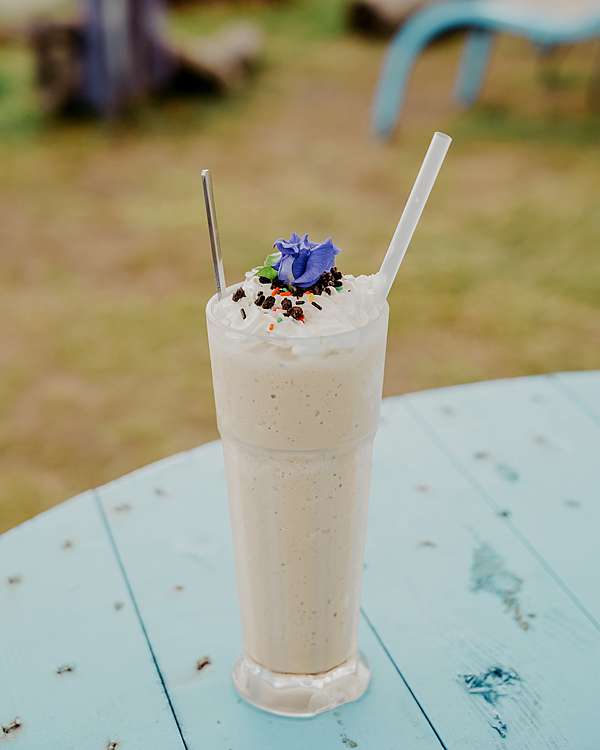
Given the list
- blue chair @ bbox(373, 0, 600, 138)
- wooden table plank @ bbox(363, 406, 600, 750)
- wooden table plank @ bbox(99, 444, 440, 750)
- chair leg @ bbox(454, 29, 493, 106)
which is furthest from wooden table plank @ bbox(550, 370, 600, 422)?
chair leg @ bbox(454, 29, 493, 106)

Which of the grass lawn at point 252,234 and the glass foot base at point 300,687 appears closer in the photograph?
the glass foot base at point 300,687

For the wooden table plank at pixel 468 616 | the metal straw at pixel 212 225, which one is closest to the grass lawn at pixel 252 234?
the wooden table plank at pixel 468 616

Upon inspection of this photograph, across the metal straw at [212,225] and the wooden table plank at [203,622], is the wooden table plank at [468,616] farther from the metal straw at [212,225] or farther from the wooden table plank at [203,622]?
the metal straw at [212,225]

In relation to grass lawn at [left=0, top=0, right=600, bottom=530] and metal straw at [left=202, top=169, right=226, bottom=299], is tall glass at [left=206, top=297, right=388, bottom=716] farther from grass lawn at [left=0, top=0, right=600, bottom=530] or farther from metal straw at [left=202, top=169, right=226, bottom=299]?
grass lawn at [left=0, top=0, right=600, bottom=530]

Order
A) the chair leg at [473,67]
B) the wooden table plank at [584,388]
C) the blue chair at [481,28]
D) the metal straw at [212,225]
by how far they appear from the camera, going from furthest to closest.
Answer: the chair leg at [473,67] < the blue chair at [481,28] < the wooden table plank at [584,388] < the metal straw at [212,225]

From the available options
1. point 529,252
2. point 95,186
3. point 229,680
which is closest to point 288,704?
point 229,680

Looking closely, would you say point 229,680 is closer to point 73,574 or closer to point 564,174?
point 73,574
